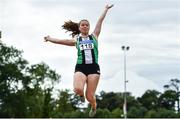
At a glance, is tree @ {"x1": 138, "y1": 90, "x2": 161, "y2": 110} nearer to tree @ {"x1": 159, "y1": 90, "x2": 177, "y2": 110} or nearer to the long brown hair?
tree @ {"x1": 159, "y1": 90, "x2": 177, "y2": 110}

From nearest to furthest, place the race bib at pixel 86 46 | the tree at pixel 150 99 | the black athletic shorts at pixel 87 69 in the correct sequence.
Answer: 1. the black athletic shorts at pixel 87 69
2. the race bib at pixel 86 46
3. the tree at pixel 150 99

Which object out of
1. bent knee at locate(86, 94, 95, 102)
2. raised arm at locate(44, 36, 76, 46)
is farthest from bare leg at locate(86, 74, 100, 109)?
raised arm at locate(44, 36, 76, 46)

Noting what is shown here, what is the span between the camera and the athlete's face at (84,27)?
1267cm

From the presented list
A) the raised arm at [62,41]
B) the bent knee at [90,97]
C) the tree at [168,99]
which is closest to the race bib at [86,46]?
the raised arm at [62,41]

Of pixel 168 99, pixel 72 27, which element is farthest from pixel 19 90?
pixel 72 27

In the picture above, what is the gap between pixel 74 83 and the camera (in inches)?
485

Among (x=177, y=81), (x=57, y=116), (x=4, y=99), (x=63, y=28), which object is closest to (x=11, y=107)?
(x=4, y=99)

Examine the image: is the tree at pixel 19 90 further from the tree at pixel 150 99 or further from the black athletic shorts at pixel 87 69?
the black athletic shorts at pixel 87 69

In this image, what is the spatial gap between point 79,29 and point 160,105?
10656cm

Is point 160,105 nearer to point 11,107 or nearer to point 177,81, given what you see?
point 177,81

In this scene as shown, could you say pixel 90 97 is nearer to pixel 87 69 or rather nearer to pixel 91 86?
pixel 91 86

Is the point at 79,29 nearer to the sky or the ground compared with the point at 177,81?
nearer to the ground

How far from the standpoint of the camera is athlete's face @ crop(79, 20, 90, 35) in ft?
41.6

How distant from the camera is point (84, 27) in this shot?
501 inches
